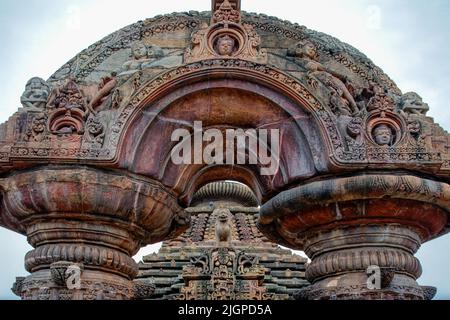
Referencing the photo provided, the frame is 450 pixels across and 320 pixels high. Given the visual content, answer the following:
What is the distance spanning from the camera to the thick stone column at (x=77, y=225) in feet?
25.7

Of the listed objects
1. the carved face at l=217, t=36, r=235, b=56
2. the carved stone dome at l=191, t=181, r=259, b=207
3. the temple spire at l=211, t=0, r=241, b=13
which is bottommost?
the carved face at l=217, t=36, r=235, b=56

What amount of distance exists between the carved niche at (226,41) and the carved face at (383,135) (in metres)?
1.55

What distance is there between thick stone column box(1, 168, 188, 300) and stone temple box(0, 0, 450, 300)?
0.02 metres

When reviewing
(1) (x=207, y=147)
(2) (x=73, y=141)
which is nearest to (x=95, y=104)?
(2) (x=73, y=141)

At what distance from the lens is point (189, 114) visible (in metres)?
8.67

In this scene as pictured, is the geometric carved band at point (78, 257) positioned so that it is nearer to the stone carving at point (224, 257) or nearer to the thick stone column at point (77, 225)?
the thick stone column at point (77, 225)

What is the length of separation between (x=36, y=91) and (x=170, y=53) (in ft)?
5.60

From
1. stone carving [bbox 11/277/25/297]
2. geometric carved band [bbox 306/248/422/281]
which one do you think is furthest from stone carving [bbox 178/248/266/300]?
geometric carved band [bbox 306/248/422/281]

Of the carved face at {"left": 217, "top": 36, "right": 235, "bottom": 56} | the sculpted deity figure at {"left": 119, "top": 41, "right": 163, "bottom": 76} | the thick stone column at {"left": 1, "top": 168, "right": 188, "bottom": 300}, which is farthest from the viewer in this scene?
the sculpted deity figure at {"left": 119, "top": 41, "right": 163, "bottom": 76}

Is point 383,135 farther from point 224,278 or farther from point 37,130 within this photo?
point 224,278

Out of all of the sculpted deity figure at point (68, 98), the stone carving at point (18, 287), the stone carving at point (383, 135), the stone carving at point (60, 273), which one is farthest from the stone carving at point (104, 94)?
the stone carving at point (383, 135)

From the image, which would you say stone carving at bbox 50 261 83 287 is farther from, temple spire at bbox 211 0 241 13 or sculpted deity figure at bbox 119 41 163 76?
temple spire at bbox 211 0 241 13

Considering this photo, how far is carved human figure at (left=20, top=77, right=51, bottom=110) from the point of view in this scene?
27.5 feet

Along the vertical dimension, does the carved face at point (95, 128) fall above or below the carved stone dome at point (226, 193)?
below
